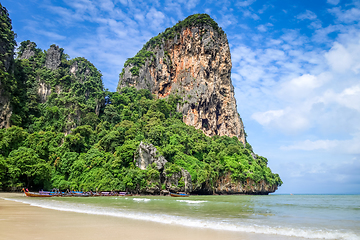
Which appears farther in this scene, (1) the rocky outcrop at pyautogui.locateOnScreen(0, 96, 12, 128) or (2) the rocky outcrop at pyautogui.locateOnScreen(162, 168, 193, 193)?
(1) the rocky outcrop at pyautogui.locateOnScreen(0, 96, 12, 128)

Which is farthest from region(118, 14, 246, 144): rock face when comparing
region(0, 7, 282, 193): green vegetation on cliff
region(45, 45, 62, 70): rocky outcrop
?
region(45, 45, 62, 70): rocky outcrop

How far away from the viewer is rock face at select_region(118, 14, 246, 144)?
2840 inches

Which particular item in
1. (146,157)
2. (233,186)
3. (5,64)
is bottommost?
(233,186)

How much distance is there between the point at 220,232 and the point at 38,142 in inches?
1647

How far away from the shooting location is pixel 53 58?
6312 centimetres

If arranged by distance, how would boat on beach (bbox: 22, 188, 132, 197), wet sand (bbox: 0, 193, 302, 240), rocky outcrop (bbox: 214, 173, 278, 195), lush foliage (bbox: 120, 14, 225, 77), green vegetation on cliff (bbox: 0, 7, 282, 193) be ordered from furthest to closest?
lush foliage (bbox: 120, 14, 225, 77) → rocky outcrop (bbox: 214, 173, 278, 195) → green vegetation on cliff (bbox: 0, 7, 282, 193) → boat on beach (bbox: 22, 188, 132, 197) → wet sand (bbox: 0, 193, 302, 240)

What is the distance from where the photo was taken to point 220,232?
8508 mm

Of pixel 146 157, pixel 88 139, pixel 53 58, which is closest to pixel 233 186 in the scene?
pixel 146 157

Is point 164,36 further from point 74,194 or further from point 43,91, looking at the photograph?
point 74,194

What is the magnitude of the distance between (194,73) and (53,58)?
129 feet

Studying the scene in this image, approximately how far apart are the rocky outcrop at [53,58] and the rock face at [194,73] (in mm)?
18296

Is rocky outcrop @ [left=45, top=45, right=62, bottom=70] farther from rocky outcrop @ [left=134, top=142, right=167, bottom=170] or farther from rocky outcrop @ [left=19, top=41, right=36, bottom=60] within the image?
rocky outcrop @ [left=134, top=142, right=167, bottom=170]

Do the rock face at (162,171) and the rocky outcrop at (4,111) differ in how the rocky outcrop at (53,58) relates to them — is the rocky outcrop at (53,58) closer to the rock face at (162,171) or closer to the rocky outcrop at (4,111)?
the rocky outcrop at (4,111)

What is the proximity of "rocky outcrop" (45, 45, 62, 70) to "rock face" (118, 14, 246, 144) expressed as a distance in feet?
60.0
